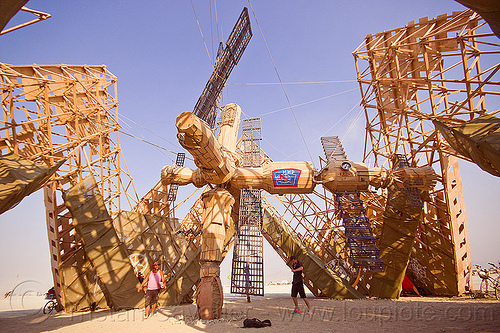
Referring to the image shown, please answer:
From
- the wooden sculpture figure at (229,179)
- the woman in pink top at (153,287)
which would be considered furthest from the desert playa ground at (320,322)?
the wooden sculpture figure at (229,179)

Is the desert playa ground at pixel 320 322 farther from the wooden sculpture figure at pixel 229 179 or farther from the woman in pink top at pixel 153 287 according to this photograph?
the wooden sculpture figure at pixel 229 179

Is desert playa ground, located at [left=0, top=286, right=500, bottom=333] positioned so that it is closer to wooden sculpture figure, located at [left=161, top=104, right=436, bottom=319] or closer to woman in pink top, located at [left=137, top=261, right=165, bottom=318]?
woman in pink top, located at [left=137, top=261, right=165, bottom=318]

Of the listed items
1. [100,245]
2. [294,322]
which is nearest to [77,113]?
[100,245]

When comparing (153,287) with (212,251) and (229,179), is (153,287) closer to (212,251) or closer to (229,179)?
(212,251)

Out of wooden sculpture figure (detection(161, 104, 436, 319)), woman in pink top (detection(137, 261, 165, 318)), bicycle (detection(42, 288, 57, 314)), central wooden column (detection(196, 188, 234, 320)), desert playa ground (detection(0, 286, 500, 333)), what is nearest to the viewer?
desert playa ground (detection(0, 286, 500, 333))

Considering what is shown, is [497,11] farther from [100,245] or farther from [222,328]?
[100,245]

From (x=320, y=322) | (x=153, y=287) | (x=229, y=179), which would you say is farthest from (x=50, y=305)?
(x=320, y=322)

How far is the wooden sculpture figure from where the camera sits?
8594 mm

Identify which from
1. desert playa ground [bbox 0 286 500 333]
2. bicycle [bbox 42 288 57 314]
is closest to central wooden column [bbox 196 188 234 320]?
desert playa ground [bbox 0 286 500 333]

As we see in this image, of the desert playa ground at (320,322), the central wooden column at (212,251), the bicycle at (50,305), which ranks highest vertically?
the central wooden column at (212,251)

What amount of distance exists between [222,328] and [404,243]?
8191mm

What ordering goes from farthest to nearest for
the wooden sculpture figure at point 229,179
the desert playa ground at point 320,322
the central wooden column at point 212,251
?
1. the wooden sculpture figure at point 229,179
2. the central wooden column at point 212,251
3. the desert playa ground at point 320,322

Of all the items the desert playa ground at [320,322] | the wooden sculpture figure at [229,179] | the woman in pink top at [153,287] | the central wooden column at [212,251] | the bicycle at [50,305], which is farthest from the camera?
the bicycle at [50,305]

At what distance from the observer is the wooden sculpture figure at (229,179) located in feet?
28.2
